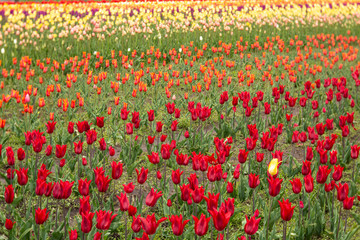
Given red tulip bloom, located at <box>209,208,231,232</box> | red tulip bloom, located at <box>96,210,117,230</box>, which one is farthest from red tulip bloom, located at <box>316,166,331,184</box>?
red tulip bloom, located at <box>96,210,117,230</box>

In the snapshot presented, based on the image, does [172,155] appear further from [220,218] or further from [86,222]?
[220,218]

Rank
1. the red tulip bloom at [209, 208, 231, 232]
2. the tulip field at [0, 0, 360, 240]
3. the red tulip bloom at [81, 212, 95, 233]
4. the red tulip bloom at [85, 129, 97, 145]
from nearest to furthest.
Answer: the red tulip bloom at [209, 208, 231, 232] < the red tulip bloom at [81, 212, 95, 233] < the tulip field at [0, 0, 360, 240] < the red tulip bloom at [85, 129, 97, 145]

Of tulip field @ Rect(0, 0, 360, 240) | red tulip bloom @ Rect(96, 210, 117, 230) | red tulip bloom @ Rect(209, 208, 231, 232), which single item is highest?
red tulip bloom @ Rect(209, 208, 231, 232)

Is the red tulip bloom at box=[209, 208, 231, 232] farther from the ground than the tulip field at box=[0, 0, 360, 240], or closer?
farther from the ground

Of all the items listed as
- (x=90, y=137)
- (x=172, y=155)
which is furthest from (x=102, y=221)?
(x=172, y=155)

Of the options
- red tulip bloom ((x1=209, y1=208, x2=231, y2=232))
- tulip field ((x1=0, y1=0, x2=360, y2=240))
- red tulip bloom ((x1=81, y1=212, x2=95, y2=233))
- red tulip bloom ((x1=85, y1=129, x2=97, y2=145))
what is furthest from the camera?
red tulip bloom ((x1=85, y1=129, x2=97, y2=145))

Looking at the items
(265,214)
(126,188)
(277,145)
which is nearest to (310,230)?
(265,214)

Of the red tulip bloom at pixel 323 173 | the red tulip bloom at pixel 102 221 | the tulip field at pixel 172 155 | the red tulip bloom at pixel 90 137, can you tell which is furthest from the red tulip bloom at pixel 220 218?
the red tulip bloom at pixel 90 137

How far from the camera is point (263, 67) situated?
10.2 metres

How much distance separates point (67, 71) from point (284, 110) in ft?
16.3

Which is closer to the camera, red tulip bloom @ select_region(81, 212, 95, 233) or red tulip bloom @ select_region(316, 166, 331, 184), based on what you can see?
red tulip bloom @ select_region(81, 212, 95, 233)

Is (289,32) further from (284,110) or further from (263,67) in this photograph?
(284,110)

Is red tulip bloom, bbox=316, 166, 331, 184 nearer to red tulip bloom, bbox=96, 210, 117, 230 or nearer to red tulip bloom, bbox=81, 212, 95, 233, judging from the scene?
red tulip bloom, bbox=96, 210, 117, 230

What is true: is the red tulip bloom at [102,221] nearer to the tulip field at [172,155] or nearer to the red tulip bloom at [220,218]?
the tulip field at [172,155]
